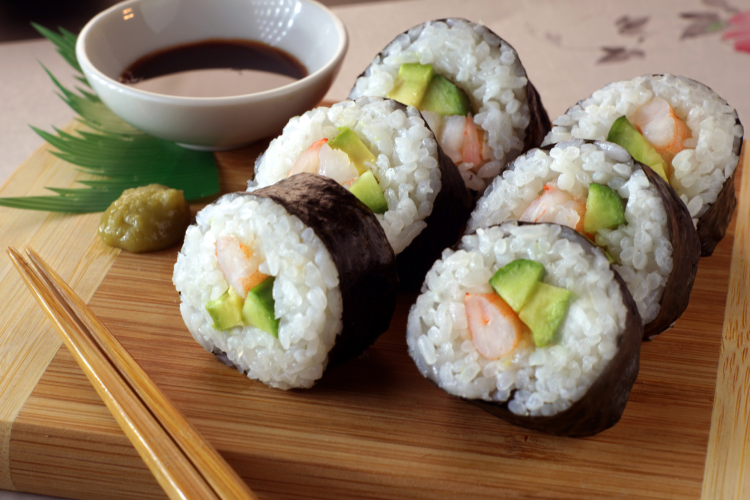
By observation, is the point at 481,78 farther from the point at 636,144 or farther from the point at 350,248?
the point at 350,248

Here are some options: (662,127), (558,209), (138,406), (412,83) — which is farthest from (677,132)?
(138,406)

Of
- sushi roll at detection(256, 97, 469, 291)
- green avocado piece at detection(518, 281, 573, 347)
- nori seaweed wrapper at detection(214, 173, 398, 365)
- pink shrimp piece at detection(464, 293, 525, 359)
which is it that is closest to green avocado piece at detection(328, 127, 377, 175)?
sushi roll at detection(256, 97, 469, 291)

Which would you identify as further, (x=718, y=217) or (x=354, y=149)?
(x=718, y=217)

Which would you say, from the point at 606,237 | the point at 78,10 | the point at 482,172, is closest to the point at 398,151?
the point at 482,172

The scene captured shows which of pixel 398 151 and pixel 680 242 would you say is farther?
pixel 398 151

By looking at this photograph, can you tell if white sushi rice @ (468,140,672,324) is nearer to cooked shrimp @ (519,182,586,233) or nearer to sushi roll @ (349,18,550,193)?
cooked shrimp @ (519,182,586,233)

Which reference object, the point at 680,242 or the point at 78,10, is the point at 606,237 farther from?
the point at 78,10

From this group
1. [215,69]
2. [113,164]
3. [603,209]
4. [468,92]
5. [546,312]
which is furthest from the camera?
[215,69]
